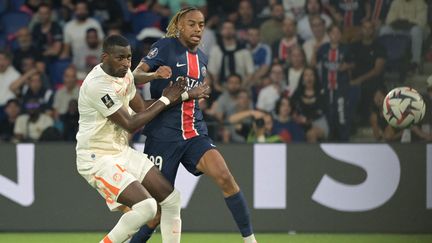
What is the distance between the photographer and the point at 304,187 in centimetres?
991

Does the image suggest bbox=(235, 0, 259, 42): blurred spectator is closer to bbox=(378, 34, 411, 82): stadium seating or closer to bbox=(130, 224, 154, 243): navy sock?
bbox=(378, 34, 411, 82): stadium seating

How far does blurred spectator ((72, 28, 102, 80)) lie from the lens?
12.0m

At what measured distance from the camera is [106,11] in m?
12.4

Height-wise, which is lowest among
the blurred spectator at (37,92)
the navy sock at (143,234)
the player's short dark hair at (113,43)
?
the navy sock at (143,234)

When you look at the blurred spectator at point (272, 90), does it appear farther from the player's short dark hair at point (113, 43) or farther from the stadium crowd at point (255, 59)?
the player's short dark hair at point (113, 43)

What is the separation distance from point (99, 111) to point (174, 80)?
0.81m

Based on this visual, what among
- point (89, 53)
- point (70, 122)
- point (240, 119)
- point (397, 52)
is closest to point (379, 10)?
point (397, 52)

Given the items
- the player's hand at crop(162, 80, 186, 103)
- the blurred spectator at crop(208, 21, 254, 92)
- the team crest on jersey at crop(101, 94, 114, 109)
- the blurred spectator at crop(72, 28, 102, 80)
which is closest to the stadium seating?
the blurred spectator at crop(208, 21, 254, 92)

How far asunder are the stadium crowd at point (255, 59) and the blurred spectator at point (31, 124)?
0.04ft

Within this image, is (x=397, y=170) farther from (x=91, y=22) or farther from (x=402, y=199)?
(x=91, y=22)

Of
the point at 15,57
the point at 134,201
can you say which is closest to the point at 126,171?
the point at 134,201

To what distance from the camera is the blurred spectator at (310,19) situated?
11938mm

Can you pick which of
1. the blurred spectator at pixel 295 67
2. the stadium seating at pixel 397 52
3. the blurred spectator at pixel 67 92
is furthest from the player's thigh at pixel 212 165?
the stadium seating at pixel 397 52

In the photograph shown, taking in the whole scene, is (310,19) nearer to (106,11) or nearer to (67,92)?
(106,11)
